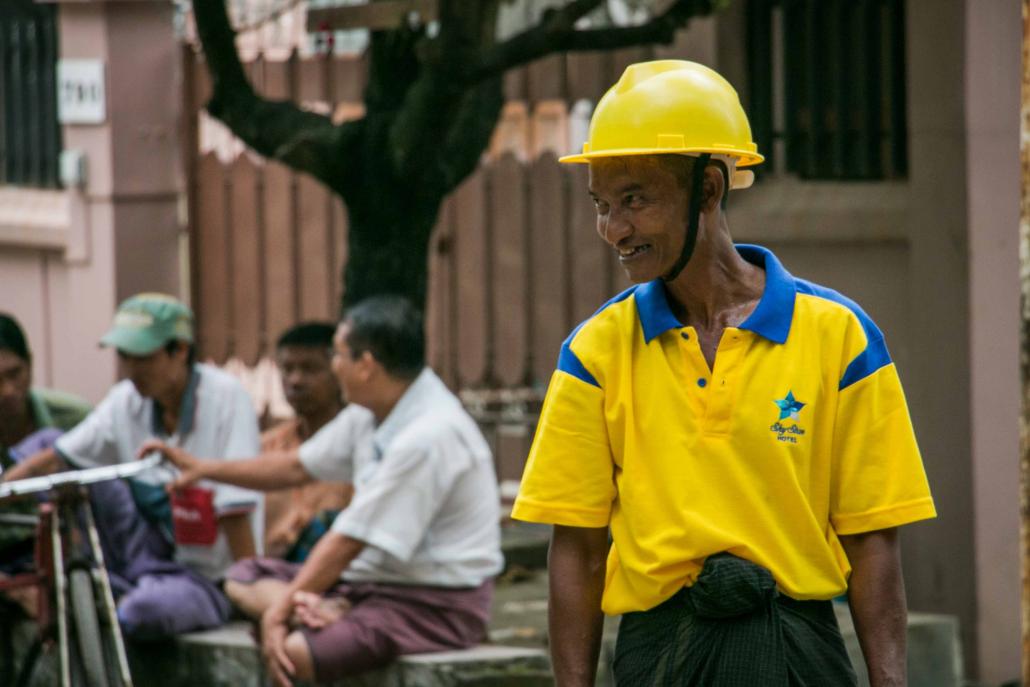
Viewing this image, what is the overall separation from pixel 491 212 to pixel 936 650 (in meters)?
3.77

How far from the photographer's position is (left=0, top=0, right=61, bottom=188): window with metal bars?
35.2ft

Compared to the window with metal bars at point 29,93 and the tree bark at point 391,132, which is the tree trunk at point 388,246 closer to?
the tree bark at point 391,132

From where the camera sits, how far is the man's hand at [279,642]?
574 cm

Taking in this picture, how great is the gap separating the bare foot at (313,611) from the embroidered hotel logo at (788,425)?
290cm

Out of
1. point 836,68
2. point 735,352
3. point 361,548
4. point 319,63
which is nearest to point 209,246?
point 319,63

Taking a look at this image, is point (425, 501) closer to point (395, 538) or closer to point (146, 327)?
point (395, 538)

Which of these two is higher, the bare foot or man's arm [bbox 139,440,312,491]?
man's arm [bbox 139,440,312,491]

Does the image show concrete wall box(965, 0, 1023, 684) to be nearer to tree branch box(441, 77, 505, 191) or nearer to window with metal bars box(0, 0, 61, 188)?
tree branch box(441, 77, 505, 191)

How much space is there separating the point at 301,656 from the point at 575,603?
2.59m

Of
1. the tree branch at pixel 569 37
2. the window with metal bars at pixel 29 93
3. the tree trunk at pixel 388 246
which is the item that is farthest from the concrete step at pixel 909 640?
the window with metal bars at pixel 29 93

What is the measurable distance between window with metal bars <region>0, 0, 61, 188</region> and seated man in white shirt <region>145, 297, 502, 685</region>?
529 centimetres

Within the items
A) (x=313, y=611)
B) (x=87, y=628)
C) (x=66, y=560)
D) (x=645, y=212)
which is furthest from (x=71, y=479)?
(x=645, y=212)

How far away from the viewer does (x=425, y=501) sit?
568cm

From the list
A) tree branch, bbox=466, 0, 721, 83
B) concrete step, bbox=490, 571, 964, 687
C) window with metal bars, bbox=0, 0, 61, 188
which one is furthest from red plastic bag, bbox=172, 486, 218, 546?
window with metal bars, bbox=0, 0, 61, 188
